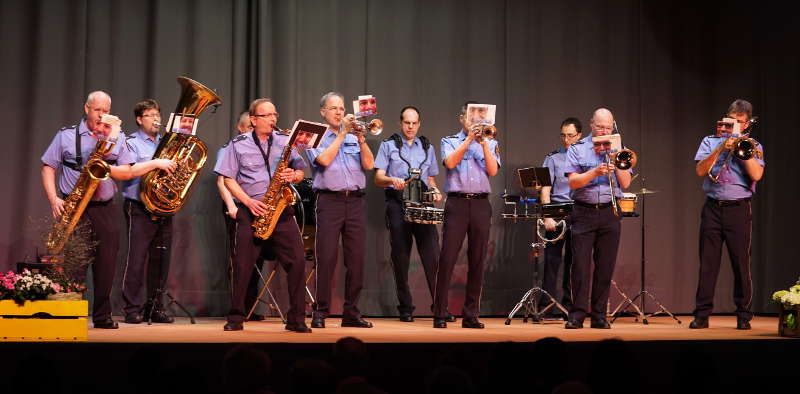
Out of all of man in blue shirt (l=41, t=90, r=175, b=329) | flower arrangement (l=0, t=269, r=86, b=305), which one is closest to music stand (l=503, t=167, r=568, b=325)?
man in blue shirt (l=41, t=90, r=175, b=329)

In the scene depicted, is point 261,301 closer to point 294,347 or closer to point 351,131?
point 351,131

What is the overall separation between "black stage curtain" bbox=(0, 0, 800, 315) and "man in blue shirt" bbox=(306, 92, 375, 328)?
140 centimetres

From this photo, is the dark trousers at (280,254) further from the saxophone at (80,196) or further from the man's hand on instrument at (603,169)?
the man's hand on instrument at (603,169)

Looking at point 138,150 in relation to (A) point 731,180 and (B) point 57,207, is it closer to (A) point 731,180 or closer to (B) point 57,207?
(B) point 57,207

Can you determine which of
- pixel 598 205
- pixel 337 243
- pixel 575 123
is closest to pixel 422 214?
pixel 337 243

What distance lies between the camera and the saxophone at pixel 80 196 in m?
6.42

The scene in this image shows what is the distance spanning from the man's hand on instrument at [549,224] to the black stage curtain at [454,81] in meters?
1.13

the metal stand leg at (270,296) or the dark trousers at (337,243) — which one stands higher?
the dark trousers at (337,243)

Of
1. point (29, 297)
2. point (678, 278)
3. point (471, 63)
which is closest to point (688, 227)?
point (678, 278)

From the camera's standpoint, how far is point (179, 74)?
27.5ft

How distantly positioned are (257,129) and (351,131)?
2.62ft

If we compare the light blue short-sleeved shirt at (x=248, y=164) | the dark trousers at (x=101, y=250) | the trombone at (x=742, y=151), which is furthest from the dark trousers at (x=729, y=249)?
the dark trousers at (x=101, y=250)

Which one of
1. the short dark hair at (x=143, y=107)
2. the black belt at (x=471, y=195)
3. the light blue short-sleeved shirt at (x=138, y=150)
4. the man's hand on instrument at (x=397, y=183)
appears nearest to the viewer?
the black belt at (x=471, y=195)

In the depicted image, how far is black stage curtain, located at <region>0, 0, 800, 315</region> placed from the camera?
8.10 meters
